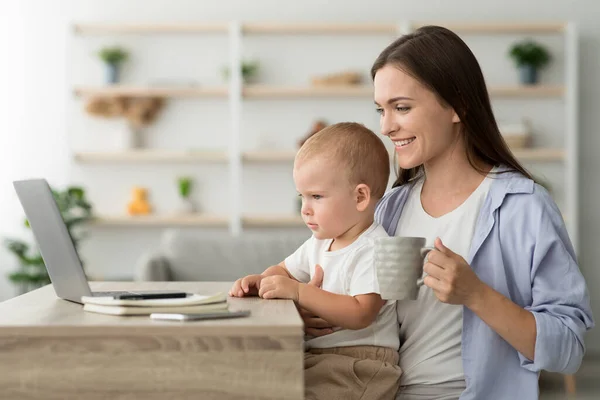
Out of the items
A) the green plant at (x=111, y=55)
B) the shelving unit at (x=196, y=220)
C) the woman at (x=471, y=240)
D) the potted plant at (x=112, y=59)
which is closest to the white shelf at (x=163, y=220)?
the shelving unit at (x=196, y=220)

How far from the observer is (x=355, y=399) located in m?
1.61

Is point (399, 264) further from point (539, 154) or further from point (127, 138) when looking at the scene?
point (127, 138)

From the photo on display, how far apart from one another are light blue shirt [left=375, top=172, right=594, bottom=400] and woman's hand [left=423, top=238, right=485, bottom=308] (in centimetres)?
18

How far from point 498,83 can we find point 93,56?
3.02 m

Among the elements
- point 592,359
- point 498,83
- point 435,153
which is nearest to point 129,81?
point 498,83

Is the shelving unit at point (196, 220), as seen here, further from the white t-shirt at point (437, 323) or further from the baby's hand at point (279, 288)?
the baby's hand at point (279, 288)

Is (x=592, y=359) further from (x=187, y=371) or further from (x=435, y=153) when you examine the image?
(x=187, y=371)

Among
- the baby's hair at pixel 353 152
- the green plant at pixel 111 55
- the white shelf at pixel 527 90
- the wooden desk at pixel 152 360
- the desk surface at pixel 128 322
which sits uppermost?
the green plant at pixel 111 55

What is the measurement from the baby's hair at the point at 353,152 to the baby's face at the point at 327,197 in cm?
2

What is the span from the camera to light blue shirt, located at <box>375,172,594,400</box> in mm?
1651

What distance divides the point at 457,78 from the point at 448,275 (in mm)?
487

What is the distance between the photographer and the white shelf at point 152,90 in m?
6.24

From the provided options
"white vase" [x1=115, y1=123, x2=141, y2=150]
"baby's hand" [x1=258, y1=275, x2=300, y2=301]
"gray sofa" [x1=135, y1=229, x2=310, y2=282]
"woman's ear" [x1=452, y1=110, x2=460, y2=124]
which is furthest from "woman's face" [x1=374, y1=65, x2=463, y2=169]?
"white vase" [x1=115, y1=123, x2=141, y2=150]

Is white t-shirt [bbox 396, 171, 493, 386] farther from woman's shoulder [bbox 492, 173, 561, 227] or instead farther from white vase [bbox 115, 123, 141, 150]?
white vase [bbox 115, 123, 141, 150]
